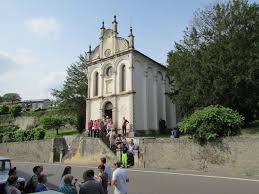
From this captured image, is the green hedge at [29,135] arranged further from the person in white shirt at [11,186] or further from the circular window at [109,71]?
the person in white shirt at [11,186]

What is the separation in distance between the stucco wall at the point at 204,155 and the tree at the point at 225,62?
9112 millimetres

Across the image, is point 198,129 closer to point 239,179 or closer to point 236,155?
point 236,155

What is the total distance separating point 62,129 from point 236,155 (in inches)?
1481

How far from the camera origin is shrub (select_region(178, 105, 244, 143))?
65.5 ft

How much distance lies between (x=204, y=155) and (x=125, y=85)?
17623 millimetres

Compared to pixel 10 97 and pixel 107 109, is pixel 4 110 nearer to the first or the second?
pixel 107 109

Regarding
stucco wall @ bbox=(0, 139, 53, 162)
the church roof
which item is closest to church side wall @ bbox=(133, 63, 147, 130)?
the church roof

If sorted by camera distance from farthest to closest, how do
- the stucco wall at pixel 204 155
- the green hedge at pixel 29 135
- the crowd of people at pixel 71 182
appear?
the green hedge at pixel 29 135 < the stucco wall at pixel 204 155 < the crowd of people at pixel 71 182

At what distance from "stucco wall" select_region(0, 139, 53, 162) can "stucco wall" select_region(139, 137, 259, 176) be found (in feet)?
43.2

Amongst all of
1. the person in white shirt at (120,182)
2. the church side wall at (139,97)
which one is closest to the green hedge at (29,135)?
the church side wall at (139,97)

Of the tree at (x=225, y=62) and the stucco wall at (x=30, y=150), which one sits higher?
the tree at (x=225, y=62)

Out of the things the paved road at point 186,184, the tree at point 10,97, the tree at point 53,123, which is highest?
the tree at point 10,97

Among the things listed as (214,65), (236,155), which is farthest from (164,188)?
(214,65)

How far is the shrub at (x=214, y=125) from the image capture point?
20.0 metres
